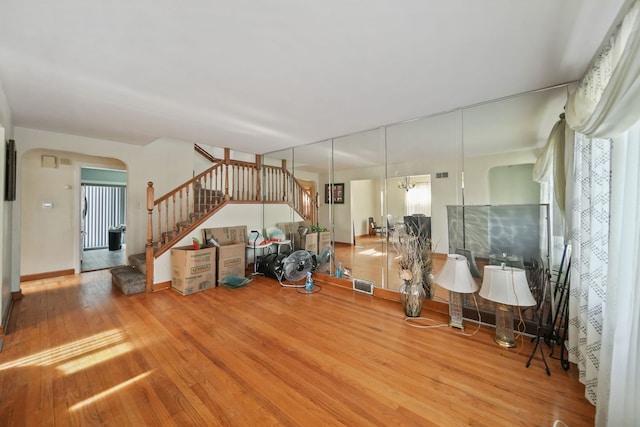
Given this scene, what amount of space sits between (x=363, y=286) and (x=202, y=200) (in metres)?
3.63

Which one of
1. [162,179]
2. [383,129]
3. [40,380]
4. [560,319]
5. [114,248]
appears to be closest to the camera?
[40,380]

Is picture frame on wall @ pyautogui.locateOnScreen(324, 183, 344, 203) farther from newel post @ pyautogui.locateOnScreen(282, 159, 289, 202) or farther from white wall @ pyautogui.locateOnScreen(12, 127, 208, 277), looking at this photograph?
white wall @ pyautogui.locateOnScreen(12, 127, 208, 277)

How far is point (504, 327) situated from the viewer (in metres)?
2.33

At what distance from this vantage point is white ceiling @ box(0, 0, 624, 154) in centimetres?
146

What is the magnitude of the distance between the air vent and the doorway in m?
5.99

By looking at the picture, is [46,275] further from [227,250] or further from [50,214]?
[227,250]

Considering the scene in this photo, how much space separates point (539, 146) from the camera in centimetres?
259

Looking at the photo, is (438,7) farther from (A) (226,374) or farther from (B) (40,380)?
(B) (40,380)

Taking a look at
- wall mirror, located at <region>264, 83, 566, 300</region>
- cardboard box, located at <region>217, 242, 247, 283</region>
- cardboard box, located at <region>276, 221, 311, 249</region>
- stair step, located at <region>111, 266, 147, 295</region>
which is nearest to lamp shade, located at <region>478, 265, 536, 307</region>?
wall mirror, located at <region>264, 83, 566, 300</region>

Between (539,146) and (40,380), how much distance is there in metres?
4.88

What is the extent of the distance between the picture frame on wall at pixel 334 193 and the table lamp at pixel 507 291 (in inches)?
100

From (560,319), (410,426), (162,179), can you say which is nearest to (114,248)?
(162,179)

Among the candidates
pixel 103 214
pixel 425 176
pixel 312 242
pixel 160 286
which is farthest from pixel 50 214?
pixel 425 176

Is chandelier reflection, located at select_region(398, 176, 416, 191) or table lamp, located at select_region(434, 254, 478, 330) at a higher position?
chandelier reflection, located at select_region(398, 176, 416, 191)
